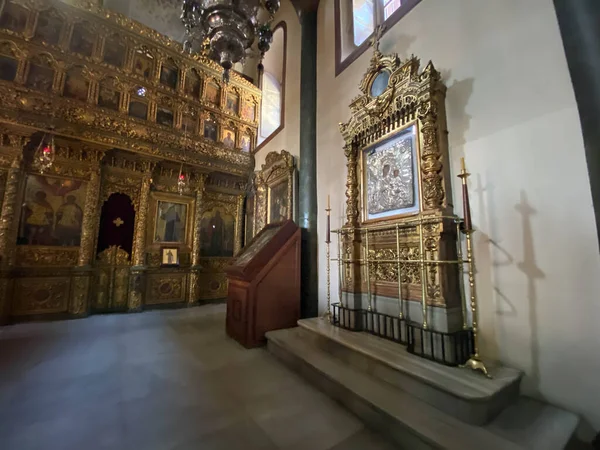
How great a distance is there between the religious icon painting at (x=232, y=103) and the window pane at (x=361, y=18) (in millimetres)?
4971

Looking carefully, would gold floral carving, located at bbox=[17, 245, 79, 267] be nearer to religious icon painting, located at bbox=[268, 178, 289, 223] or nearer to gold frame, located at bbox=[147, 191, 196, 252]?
gold frame, located at bbox=[147, 191, 196, 252]

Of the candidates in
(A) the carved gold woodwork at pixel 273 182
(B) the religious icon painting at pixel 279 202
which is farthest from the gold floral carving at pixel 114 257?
A: (B) the religious icon painting at pixel 279 202

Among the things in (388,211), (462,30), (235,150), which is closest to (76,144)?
(235,150)

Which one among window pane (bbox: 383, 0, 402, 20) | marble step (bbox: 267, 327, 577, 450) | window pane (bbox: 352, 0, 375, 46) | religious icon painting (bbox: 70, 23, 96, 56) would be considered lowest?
marble step (bbox: 267, 327, 577, 450)

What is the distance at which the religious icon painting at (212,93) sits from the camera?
8039 millimetres

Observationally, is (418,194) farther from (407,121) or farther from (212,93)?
(212,93)

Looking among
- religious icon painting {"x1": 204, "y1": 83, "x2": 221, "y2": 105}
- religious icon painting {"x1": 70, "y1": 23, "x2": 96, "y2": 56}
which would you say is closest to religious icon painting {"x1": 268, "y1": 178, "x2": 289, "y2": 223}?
religious icon painting {"x1": 204, "y1": 83, "x2": 221, "y2": 105}

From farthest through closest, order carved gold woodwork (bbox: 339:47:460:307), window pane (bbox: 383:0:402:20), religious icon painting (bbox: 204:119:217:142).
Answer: religious icon painting (bbox: 204:119:217:142)
window pane (bbox: 383:0:402:20)
carved gold woodwork (bbox: 339:47:460:307)

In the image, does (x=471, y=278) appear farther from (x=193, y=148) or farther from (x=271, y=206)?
(x=193, y=148)

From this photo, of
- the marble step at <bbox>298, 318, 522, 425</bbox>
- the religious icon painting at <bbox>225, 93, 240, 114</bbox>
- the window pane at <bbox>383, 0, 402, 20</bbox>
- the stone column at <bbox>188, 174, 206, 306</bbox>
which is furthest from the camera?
the religious icon painting at <bbox>225, 93, 240, 114</bbox>

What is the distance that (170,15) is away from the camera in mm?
8375

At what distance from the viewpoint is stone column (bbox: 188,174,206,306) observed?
714 centimetres

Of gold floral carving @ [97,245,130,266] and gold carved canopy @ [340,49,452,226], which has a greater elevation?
gold carved canopy @ [340,49,452,226]

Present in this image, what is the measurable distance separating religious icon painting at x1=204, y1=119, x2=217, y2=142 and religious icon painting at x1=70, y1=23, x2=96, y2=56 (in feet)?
10.4
